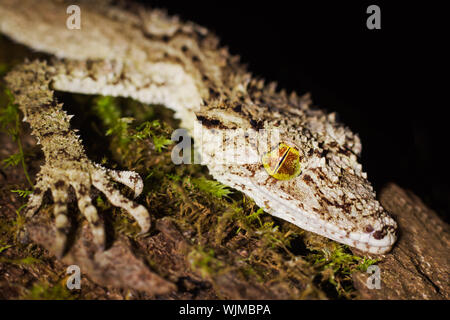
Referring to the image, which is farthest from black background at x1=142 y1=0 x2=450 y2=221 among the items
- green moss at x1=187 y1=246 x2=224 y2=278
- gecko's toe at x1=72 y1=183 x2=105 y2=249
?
gecko's toe at x1=72 y1=183 x2=105 y2=249

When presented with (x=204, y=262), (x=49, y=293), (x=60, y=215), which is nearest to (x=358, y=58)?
(x=204, y=262)

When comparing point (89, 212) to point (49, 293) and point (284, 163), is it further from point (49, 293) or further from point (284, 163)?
point (284, 163)

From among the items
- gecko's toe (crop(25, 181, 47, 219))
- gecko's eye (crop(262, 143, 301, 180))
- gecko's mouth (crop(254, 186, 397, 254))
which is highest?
gecko's eye (crop(262, 143, 301, 180))

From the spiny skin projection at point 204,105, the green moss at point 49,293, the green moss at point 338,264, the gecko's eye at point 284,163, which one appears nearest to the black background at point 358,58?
the spiny skin projection at point 204,105

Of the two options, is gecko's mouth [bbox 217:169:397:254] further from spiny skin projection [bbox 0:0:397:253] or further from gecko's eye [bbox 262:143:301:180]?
gecko's eye [bbox 262:143:301:180]

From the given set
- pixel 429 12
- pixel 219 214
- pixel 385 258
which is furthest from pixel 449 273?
pixel 429 12

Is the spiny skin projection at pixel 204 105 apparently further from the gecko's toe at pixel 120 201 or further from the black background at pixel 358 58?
the black background at pixel 358 58

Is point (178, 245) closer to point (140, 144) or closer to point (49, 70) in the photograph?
point (140, 144)
